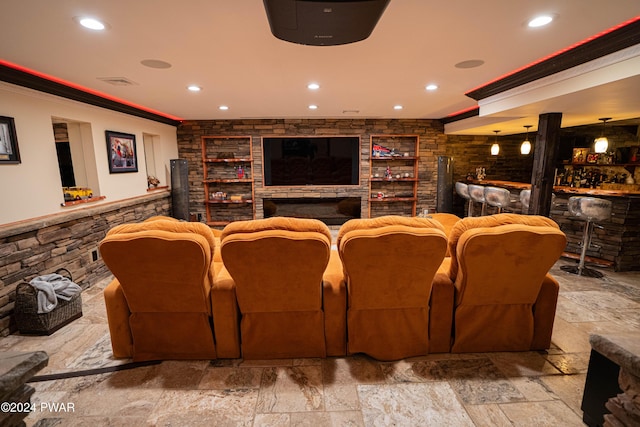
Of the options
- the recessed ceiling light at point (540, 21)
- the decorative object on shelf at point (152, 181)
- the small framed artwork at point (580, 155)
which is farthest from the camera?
the small framed artwork at point (580, 155)

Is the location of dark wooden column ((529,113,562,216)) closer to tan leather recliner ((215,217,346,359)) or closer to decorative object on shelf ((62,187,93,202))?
tan leather recliner ((215,217,346,359))

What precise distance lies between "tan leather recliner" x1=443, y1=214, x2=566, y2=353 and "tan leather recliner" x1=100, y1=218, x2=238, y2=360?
160cm

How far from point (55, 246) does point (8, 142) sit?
1.09 m

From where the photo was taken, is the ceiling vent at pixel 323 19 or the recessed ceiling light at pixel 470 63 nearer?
the ceiling vent at pixel 323 19

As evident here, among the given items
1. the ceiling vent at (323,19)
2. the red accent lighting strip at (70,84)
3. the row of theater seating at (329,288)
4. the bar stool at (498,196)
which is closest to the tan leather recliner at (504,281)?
the row of theater seating at (329,288)

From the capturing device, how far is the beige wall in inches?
110

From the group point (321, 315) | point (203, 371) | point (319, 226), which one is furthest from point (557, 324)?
point (203, 371)

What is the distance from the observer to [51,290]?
2.64m

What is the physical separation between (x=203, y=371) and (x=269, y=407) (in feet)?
1.96

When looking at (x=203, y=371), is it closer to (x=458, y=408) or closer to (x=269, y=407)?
(x=269, y=407)

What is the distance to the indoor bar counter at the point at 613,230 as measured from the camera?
3.81 metres

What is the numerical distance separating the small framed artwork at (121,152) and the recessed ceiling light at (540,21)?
492 centimetres

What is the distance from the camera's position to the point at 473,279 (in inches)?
79.2

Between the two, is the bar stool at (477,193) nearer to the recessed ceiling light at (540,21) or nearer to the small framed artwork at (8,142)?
the recessed ceiling light at (540,21)
